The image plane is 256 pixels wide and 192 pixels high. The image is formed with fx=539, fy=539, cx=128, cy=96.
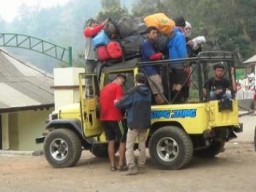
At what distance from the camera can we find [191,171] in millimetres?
9492

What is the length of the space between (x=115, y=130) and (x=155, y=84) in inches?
44.4

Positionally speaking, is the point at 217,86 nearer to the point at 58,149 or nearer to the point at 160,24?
the point at 160,24

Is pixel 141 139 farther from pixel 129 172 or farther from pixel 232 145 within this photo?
pixel 232 145

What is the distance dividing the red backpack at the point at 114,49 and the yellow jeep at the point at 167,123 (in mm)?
258

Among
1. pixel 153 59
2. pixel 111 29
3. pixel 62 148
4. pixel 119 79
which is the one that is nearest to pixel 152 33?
pixel 153 59

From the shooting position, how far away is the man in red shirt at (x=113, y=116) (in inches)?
385

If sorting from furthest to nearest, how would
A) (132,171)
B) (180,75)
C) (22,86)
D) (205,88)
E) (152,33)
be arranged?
(22,86)
(152,33)
(180,75)
(205,88)
(132,171)

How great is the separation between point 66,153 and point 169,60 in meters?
2.79

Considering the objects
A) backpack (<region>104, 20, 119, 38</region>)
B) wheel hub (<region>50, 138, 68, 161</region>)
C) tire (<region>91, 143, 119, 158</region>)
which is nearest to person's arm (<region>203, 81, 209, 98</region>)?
backpack (<region>104, 20, 119, 38</region>)

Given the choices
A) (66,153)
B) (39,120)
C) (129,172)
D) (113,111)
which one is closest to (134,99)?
(113,111)

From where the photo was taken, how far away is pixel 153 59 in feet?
32.4

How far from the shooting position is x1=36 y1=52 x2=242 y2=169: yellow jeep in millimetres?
9469

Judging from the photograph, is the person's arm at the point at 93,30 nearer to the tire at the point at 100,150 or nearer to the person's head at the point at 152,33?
the person's head at the point at 152,33

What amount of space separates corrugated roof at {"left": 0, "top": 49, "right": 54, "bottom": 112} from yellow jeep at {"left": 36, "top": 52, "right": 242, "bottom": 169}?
777 cm
